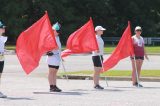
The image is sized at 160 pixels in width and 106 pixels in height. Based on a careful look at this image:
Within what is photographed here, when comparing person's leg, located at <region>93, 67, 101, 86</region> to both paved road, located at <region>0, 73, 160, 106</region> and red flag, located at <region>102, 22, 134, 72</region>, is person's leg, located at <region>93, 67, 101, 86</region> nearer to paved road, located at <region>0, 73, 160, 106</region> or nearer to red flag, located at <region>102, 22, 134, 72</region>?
paved road, located at <region>0, 73, 160, 106</region>

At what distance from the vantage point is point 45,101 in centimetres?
1375

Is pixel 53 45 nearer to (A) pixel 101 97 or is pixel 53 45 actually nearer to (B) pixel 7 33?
(A) pixel 101 97

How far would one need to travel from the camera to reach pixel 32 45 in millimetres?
16828

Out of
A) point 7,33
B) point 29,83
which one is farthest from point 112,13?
point 29,83

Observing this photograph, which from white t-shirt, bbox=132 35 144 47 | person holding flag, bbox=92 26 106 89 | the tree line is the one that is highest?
the tree line

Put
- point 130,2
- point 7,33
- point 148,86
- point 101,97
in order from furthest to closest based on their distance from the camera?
point 130,2 < point 7,33 < point 148,86 < point 101,97

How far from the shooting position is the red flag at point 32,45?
1661cm

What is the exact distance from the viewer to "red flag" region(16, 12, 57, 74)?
1661 cm

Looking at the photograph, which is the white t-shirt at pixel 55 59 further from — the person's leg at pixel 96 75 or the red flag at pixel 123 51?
the red flag at pixel 123 51

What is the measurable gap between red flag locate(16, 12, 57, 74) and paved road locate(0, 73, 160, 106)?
78 cm

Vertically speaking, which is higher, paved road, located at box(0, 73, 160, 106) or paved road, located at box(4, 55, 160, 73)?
paved road, located at box(4, 55, 160, 73)

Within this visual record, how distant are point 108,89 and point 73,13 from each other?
154 ft

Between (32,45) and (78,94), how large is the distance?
2.22 m

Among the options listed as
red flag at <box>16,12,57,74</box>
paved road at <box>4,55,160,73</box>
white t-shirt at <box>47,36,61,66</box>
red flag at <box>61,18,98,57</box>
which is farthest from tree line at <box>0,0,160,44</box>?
white t-shirt at <box>47,36,61,66</box>
